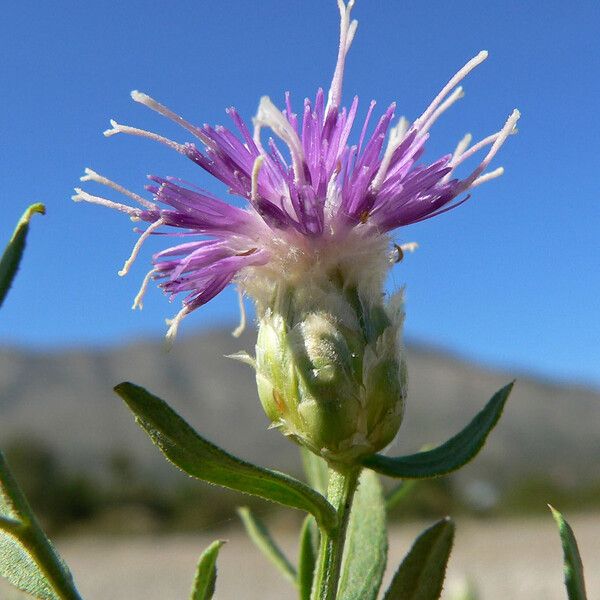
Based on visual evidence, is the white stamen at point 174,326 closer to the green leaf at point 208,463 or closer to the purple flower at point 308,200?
the purple flower at point 308,200

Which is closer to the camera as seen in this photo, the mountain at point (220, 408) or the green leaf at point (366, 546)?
the green leaf at point (366, 546)

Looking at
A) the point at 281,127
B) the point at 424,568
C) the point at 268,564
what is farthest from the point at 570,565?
the point at 268,564

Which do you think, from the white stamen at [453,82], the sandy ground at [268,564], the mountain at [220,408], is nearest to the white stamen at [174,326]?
the white stamen at [453,82]

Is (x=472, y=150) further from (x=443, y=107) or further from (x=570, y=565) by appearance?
(x=570, y=565)

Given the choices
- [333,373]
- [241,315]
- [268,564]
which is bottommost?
[268,564]

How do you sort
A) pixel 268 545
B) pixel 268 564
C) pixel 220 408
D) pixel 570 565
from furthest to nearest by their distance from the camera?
pixel 220 408
pixel 268 564
pixel 268 545
pixel 570 565

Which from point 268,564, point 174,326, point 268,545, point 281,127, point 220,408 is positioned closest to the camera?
point 281,127

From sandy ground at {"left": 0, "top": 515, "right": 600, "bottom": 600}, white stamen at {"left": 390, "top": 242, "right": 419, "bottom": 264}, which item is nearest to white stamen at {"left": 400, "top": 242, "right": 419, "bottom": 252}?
white stamen at {"left": 390, "top": 242, "right": 419, "bottom": 264}
